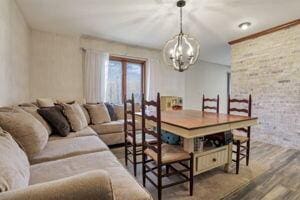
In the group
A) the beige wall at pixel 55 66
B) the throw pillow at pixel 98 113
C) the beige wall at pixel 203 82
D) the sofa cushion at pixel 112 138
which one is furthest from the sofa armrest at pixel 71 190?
the beige wall at pixel 203 82

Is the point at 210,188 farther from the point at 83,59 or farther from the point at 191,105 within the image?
the point at 191,105

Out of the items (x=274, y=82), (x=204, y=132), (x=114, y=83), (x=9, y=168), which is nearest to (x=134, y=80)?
(x=114, y=83)

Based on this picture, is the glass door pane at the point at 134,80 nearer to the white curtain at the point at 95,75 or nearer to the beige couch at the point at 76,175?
the white curtain at the point at 95,75

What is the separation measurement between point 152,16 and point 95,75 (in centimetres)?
192

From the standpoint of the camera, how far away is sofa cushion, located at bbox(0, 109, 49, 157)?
139 cm

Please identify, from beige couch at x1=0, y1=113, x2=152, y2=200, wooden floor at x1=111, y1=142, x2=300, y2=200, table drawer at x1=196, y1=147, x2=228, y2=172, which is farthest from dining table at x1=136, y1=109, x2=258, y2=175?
beige couch at x1=0, y1=113, x2=152, y2=200

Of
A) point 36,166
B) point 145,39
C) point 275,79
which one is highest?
point 145,39

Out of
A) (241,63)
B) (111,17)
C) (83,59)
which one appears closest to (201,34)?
(241,63)

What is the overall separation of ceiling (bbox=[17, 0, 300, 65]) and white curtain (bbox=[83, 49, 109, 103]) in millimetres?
481

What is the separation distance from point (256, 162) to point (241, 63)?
252 cm

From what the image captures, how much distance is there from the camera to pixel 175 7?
2809 millimetres

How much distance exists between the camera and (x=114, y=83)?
15.4 ft

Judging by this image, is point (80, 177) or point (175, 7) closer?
point (80, 177)

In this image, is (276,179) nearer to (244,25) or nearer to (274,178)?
(274,178)
